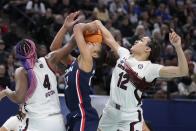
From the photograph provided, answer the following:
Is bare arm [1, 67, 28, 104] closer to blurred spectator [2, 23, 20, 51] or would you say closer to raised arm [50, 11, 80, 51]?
raised arm [50, 11, 80, 51]

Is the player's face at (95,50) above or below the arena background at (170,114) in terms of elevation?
above

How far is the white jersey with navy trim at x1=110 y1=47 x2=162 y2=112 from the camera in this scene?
21.6 ft

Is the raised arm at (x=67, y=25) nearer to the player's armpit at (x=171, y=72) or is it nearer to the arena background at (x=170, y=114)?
the player's armpit at (x=171, y=72)

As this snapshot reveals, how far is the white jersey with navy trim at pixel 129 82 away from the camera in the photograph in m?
6.59

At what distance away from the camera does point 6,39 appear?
13.6 meters

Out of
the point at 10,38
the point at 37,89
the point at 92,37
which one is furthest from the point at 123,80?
the point at 10,38

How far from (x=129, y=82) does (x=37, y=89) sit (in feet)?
3.64

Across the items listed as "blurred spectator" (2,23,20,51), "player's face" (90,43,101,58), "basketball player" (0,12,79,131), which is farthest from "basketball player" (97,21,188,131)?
"blurred spectator" (2,23,20,51)

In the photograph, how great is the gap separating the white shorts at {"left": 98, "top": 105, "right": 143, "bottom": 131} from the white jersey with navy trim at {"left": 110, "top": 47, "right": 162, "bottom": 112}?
74 millimetres

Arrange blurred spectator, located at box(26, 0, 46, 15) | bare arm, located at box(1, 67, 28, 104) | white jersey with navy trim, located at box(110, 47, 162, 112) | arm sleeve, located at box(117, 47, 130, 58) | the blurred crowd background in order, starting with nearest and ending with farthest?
bare arm, located at box(1, 67, 28, 104), white jersey with navy trim, located at box(110, 47, 162, 112), arm sleeve, located at box(117, 47, 130, 58), the blurred crowd background, blurred spectator, located at box(26, 0, 46, 15)

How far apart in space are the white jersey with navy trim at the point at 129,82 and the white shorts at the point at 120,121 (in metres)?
0.07

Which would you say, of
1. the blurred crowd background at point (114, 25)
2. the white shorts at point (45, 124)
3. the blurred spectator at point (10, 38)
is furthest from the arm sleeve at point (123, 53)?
the blurred spectator at point (10, 38)

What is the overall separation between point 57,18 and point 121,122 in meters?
8.02

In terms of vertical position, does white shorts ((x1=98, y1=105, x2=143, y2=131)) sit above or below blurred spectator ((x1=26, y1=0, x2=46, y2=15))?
below
